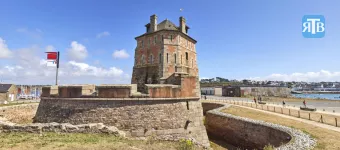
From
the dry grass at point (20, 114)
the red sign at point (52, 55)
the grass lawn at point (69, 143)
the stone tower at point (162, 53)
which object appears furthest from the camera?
the stone tower at point (162, 53)

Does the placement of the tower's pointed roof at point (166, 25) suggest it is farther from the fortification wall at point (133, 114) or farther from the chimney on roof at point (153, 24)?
the fortification wall at point (133, 114)

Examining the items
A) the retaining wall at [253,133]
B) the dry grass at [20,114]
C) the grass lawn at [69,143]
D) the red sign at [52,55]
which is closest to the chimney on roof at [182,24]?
the retaining wall at [253,133]

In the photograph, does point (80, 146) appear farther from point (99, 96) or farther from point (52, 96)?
point (52, 96)

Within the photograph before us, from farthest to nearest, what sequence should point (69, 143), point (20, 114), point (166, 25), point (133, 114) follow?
point (166, 25) → point (20, 114) → point (133, 114) → point (69, 143)

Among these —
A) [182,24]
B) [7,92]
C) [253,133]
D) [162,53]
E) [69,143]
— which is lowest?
[253,133]

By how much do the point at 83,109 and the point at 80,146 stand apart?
5238 millimetres

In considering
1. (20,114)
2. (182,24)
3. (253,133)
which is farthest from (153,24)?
(20,114)

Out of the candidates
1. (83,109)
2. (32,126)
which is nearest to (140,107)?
(83,109)

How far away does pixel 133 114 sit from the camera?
41.1 ft

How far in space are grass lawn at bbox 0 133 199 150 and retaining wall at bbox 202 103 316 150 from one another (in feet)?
16.9

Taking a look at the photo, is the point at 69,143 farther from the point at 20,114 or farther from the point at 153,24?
the point at 153,24

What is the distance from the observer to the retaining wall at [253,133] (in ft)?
29.0

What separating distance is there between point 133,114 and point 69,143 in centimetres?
463

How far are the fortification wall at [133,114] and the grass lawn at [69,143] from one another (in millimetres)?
2417
